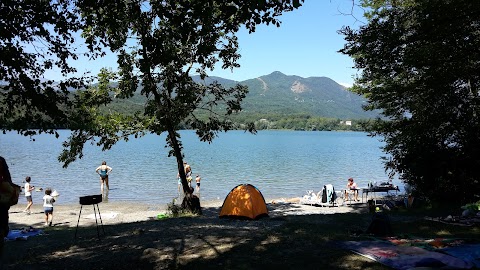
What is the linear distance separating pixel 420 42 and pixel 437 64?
756 millimetres

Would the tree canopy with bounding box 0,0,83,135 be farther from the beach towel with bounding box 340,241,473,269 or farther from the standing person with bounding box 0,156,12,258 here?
the beach towel with bounding box 340,241,473,269

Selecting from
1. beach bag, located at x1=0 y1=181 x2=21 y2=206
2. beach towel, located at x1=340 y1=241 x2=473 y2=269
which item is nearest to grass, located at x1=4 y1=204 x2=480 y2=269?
beach towel, located at x1=340 y1=241 x2=473 y2=269

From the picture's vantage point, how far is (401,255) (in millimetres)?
6812

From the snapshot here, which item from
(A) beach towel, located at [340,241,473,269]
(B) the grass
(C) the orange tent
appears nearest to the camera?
(A) beach towel, located at [340,241,473,269]

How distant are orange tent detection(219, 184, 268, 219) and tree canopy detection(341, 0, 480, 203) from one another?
18.8 feet

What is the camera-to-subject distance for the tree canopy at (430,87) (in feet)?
31.7

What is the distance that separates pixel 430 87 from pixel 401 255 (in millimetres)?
6026

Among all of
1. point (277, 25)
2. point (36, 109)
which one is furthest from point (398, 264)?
point (36, 109)

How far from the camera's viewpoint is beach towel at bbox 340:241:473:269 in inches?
244

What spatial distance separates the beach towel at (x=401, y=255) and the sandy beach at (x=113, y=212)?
8067 mm

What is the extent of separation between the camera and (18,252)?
28.2 ft

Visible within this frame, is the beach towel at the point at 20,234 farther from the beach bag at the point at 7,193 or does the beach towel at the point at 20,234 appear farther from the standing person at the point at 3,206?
the beach bag at the point at 7,193

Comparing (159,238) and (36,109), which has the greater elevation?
(36,109)

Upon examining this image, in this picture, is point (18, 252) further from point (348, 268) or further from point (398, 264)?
point (398, 264)
